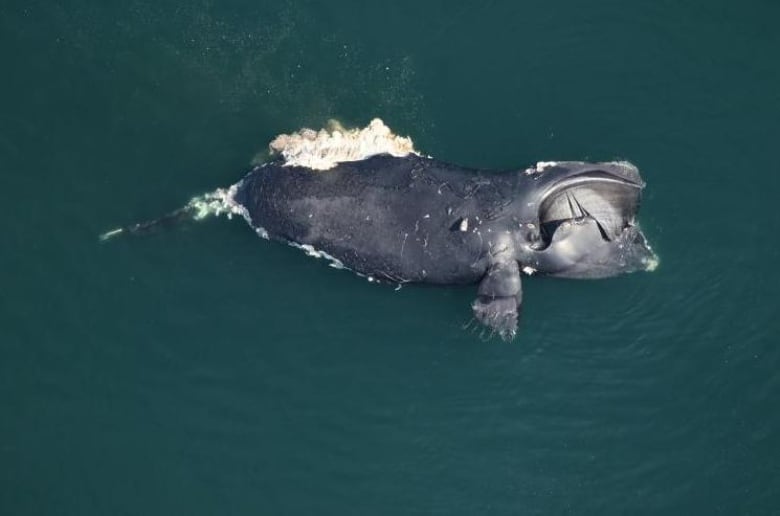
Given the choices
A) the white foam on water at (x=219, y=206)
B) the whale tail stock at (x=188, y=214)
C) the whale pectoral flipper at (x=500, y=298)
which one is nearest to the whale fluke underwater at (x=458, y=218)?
the whale pectoral flipper at (x=500, y=298)

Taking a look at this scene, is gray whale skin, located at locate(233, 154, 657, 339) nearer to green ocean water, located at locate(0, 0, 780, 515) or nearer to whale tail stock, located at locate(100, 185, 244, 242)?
green ocean water, located at locate(0, 0, 780, 515)

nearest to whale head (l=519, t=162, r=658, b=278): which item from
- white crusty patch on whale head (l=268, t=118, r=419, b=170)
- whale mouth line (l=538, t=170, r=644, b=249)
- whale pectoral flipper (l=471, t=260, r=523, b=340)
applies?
whale mouth line (l=538, t=170, r=644, b=249)

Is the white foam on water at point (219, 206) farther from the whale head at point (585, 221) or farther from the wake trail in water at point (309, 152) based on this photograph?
the whale head at point (585, 221)

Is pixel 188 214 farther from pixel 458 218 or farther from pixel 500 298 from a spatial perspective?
pixel 500 298

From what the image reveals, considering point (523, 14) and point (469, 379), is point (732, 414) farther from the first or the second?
point (523, 14)

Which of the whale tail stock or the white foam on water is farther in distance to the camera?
the whale tail stock

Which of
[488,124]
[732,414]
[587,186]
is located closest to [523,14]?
[488,124]
